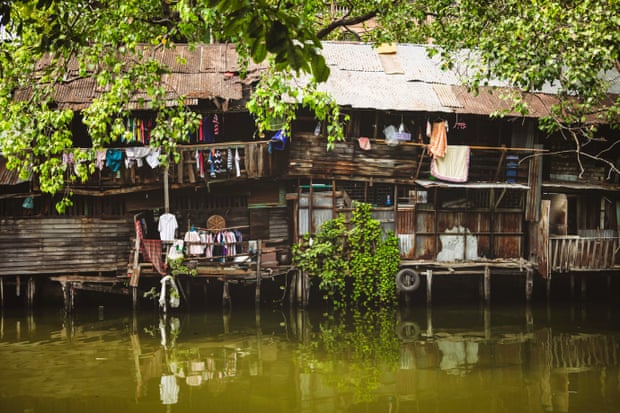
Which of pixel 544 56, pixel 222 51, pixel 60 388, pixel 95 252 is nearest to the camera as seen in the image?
pixel 60 388

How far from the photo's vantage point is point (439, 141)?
1694 cm

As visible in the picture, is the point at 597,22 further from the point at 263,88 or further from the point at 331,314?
the point at 331,314

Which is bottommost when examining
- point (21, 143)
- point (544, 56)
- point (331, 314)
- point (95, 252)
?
point (331, 314)

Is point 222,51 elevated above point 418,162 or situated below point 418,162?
above

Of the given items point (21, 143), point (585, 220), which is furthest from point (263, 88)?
point (585, 220)

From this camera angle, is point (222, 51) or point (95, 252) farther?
point (222, 51)

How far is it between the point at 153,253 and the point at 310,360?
6756 mm

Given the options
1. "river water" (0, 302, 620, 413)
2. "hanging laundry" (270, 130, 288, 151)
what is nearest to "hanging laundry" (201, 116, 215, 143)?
"hanging laundry" (270, 130, 288, 151)

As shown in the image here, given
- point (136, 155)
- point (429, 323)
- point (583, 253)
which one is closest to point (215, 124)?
point (136, 155)

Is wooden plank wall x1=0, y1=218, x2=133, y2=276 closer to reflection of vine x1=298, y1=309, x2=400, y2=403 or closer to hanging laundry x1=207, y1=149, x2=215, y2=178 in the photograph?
hanging laundry x1=207, y1=149, x2=215, y2=178

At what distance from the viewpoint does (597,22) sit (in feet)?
33.7

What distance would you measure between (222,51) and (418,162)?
7.25 m

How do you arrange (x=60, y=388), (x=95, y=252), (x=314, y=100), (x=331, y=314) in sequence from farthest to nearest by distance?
(x=95, y=252)
(x=331, y=314)
(x=314, y=100)
(x=60, y=388)

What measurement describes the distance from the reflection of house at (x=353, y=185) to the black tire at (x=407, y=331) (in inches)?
104
